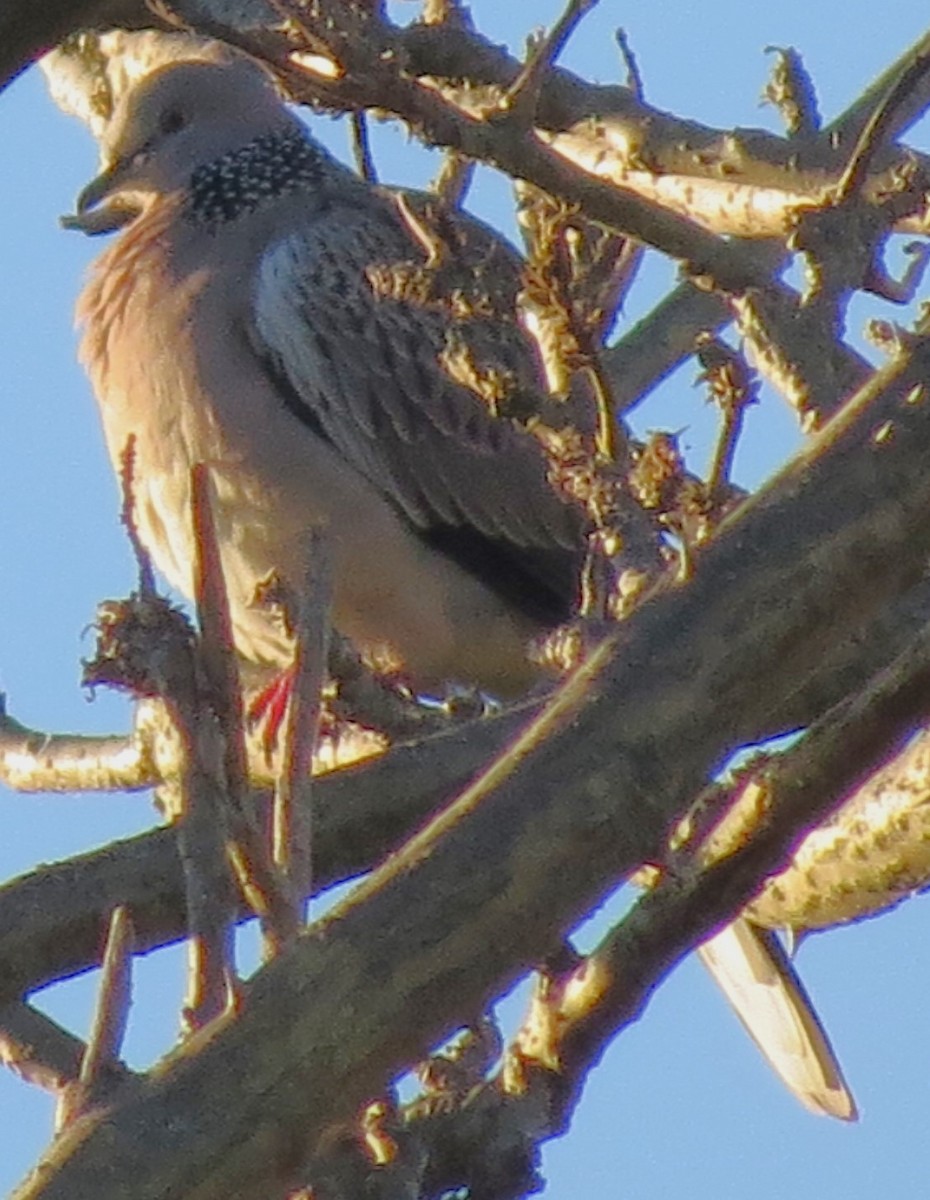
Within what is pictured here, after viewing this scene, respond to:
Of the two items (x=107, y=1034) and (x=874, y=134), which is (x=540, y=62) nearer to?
(x=874, y=134)

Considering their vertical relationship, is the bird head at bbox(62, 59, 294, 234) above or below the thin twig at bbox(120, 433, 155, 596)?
above

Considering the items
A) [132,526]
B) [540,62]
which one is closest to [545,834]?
[132,526]

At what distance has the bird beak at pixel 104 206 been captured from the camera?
242 inches

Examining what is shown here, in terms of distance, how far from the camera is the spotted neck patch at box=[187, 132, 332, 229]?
19.6ft

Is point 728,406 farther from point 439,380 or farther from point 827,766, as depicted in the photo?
point 439,380

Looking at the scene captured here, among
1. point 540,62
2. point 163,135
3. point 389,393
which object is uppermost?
point 163,135

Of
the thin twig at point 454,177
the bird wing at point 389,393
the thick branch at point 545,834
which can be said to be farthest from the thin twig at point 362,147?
the thick branch at point 545,834

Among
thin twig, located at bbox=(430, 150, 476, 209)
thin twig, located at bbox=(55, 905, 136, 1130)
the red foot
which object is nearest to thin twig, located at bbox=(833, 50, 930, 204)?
thin twig, located at bbox=(55, 905, 136, 1130)

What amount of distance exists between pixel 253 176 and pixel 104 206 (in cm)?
44

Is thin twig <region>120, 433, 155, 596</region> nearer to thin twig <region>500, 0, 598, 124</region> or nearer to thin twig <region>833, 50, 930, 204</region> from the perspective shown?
thin twig <region>500, 0, 598, 124</region>

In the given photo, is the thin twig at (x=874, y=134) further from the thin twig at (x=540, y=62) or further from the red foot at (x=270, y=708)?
the red foot at (x=270, y=708)

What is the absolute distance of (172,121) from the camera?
620 centimetres

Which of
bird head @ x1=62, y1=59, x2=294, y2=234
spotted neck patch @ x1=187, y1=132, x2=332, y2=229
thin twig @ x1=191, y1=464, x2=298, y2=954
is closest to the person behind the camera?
thin twig @ x1=191, y1=464, x2=298, y2=954

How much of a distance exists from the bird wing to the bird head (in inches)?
15.2
